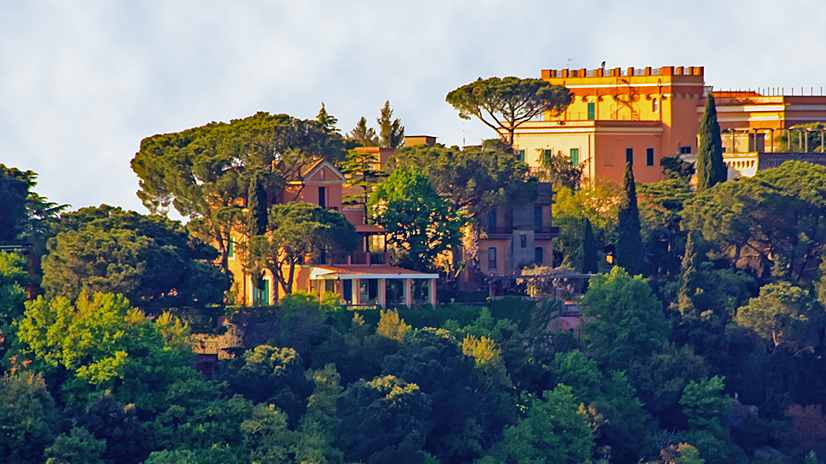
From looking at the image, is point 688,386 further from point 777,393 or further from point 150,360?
point 150,360

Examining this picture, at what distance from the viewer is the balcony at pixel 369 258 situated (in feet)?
182

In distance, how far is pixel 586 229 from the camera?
61.6 metres

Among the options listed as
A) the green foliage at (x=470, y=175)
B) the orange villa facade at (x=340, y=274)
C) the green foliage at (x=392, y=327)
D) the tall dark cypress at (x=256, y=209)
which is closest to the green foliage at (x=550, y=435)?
the green foliage at (x=392, y=327)

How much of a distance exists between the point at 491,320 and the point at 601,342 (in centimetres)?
517

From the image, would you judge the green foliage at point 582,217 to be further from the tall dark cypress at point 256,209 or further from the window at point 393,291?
the tall dark cypress at point 256,209

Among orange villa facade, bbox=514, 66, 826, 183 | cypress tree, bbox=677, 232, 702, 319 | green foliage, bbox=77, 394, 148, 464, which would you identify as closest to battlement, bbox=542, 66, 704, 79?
orange villa facade, bbox=514, 66, 826, 183

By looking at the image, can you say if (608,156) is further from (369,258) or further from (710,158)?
(369,258)

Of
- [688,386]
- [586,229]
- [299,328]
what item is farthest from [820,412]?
[299,328]

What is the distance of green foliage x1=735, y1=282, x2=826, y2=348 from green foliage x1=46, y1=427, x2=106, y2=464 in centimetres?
2981

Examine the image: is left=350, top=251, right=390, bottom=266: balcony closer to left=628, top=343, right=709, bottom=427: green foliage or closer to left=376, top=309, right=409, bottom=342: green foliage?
left=376, top=309, right=409, bottom=342: green foliage

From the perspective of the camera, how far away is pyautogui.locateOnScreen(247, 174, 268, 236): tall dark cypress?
5288cm

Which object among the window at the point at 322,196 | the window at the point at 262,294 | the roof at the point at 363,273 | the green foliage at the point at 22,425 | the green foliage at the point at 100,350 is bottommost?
the green foliage at the point at 22,425

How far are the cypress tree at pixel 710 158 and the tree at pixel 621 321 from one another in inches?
527

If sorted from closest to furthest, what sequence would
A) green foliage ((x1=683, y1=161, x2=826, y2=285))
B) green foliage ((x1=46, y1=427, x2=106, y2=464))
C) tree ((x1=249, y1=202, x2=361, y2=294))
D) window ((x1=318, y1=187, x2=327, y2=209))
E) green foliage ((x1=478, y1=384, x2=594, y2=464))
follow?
1. green foliage ((x1=46, y1=427, x2=106, y2=464))
2. green foliage ((x1=478, y1=384, x2=594, y2=464))
3. tree ((x1=249, y1=202, x2=361, y2=294))
4. window ((x1=318, y1=187, x2=327, y2=209))
5. green foliage ((x1=683, y1=161, x2=826, y2=285))
